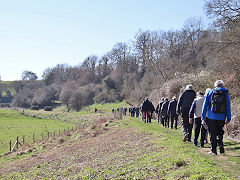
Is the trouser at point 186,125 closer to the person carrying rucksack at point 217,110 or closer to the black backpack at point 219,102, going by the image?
the person carrying rucksack at point 217,110

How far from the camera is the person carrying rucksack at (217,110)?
23.7ft

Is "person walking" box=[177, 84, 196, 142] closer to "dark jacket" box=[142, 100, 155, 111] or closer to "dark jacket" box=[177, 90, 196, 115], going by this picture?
"dark jacket" box=[177, 90, 196, 115]

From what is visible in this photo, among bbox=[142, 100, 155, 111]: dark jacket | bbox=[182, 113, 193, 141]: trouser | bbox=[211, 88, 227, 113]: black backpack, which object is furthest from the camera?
bbox=[142, 100, 155, 111]: dark jacket

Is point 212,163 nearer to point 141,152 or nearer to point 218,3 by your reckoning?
point 141,152

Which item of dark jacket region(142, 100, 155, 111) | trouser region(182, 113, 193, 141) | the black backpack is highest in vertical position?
the black backpack

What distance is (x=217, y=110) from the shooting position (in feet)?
23.7

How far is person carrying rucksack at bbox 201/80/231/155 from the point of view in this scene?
7.21m

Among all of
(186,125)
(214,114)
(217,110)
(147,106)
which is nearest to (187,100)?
(186,125)

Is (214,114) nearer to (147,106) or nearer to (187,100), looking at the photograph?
(187,100)

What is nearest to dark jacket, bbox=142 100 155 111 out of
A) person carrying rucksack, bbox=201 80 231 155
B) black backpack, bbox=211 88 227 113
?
person carrying rucksack, bbox=201 80 231 155

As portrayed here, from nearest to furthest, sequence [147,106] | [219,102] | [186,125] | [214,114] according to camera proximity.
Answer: [219,102] < [214,114] < [186,125] < [147,106]

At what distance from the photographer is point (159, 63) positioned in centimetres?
3884

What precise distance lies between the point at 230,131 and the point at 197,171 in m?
8.29

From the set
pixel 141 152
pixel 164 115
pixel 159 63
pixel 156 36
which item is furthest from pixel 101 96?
pixel 141 152
